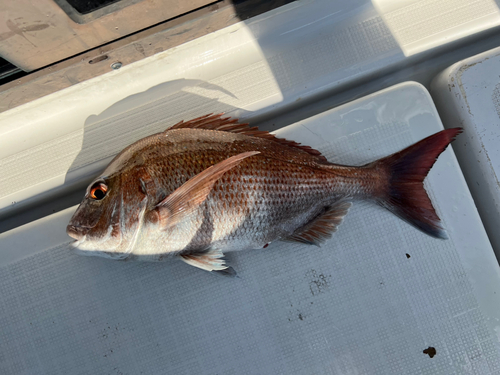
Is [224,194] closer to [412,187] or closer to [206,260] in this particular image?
[206,260]

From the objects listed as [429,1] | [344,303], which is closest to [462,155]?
[429,1]

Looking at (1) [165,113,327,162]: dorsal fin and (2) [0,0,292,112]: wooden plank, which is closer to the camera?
(1) [165,113,327,162]: dorsal fin

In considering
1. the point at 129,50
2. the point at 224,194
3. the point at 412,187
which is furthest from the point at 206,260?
the point at 129,50

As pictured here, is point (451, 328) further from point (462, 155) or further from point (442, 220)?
point (462, 155)

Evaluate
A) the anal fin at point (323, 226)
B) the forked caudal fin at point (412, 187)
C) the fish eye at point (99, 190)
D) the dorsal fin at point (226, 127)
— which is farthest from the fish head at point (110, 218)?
the forked caudal fin at point (412, 187)

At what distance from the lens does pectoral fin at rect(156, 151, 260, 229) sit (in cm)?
123

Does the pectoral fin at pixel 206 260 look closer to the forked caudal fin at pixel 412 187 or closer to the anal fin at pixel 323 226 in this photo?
the anal fin at pixel 323 226

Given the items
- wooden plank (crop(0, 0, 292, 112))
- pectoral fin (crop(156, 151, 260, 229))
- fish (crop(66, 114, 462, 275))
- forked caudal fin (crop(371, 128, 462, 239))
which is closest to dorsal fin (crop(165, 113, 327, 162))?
fish (crop(66, 114, 462, 275))

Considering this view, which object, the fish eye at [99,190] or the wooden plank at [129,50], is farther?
the wooden plank at [129,50]

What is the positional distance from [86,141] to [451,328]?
2.12 m

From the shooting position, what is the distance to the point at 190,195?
1.25 meters

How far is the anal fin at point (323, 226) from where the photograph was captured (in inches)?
57.2

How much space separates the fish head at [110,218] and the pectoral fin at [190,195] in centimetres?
11

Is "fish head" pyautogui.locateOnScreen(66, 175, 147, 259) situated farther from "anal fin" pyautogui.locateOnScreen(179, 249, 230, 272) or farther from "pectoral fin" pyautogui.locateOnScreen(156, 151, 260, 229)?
"anal fin" pyautogui.locateOnScreen(179, 249, 230, 272)
